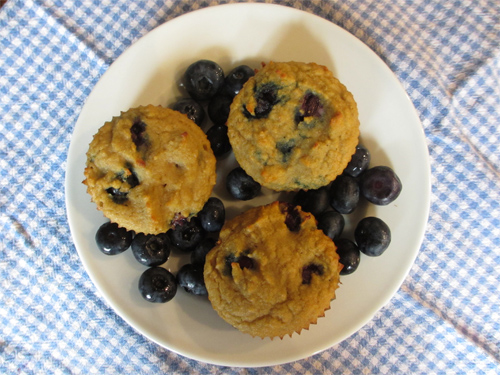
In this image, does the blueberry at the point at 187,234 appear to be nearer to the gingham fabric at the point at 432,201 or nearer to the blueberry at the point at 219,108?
the blueberry at the point at 219,108

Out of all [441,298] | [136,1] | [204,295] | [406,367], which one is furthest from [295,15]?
[406,367]

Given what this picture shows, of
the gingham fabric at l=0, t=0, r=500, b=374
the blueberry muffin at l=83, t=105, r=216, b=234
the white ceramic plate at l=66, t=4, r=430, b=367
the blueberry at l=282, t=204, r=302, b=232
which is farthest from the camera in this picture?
the gingham fabric at l=0, t=0, r=500, b=374

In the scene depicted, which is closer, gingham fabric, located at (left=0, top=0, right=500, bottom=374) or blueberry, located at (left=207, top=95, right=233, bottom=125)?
blueberry, located at (left=207, top=95, right=233, bottom=125)

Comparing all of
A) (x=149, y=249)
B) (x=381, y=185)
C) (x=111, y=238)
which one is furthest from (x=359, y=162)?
(x=111, y=238)

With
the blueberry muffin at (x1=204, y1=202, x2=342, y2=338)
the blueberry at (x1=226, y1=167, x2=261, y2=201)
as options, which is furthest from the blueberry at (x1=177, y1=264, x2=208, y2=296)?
the blueberry at (x1=226, y1=167, x2=261, y2=201)

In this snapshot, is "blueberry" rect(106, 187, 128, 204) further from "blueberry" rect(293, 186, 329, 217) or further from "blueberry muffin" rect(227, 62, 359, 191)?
"blueberry" rect(293, 186, 329, 217)

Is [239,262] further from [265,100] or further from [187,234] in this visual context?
[265,100]

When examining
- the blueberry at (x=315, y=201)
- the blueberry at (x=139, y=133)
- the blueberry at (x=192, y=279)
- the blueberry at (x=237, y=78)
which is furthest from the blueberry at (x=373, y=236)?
the blueberry at (x=139, y=133)
